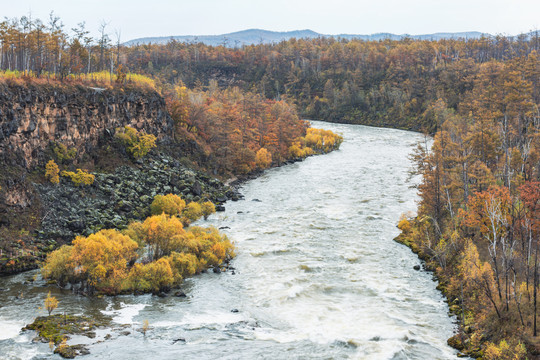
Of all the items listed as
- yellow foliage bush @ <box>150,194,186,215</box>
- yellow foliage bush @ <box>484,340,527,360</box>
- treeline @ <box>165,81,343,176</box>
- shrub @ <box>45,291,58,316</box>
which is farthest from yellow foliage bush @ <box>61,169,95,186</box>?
yellow foliage bush @ <box>484,340,527,360</box>

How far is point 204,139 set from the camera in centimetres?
7669

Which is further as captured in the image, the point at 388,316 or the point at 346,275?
the point at 346,275

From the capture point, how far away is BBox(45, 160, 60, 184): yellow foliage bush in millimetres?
43959

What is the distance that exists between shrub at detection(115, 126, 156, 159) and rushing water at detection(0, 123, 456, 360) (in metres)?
15.2

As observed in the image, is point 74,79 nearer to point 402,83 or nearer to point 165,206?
point 165,206

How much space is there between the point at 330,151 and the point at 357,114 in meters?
66.3

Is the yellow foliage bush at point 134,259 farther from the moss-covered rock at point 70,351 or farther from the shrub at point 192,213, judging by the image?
the shrub at point 192,213

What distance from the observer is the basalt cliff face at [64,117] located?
41.9 m

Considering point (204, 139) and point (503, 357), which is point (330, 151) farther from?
point (503, 357)

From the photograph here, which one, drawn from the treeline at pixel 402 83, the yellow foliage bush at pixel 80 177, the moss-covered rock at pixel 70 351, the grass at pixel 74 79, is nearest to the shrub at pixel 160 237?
the moss-covered rock at pixel 70 351

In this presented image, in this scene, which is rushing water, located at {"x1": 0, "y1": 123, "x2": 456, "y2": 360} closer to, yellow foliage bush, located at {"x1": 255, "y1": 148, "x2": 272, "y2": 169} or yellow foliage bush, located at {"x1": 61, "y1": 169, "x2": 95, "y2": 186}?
yellow foliage bush, located at {"x1": 61, "y1": 169, "x2": 95, "y2": 186}

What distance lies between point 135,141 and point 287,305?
3579 cm

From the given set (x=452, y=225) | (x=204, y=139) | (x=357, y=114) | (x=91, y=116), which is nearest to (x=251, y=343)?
(x=452, y=225)

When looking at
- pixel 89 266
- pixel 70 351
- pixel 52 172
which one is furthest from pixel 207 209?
pixel 70 351
